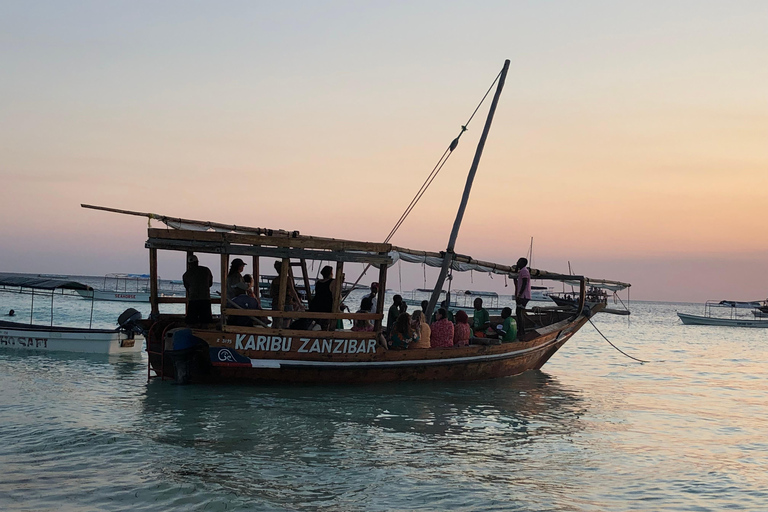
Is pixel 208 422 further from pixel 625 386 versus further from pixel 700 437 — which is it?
pixel 625 386

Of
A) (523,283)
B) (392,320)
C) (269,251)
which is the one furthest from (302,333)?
(523,283)

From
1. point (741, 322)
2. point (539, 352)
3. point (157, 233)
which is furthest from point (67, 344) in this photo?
point (741, 322)

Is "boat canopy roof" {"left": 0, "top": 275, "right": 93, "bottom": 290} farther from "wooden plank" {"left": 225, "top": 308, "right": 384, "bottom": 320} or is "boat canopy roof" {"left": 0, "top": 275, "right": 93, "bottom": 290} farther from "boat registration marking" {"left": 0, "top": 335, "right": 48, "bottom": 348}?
"wooden plank" {"left": 225, "top": 308, "right": 384, "bottom": 320}

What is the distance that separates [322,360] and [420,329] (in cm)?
237

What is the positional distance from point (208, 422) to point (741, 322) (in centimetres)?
6122

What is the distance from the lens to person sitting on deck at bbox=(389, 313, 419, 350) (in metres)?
13.6

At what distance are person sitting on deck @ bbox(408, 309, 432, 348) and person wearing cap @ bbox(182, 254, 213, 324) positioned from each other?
4.09 meters

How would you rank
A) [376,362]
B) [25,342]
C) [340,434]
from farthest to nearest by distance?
[25,342] → [376,362] → [340,434]

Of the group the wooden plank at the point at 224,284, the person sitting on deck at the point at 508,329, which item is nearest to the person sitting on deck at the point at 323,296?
the wooden plank at the point at 224,284

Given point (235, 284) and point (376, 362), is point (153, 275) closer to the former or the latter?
point (235, 284)

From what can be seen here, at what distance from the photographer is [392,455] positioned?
8.45m

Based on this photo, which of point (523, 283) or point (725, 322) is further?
point (725, 322)

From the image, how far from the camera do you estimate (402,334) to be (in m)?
13.7

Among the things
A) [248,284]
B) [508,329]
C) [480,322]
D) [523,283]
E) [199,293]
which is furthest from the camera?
[480,322]
